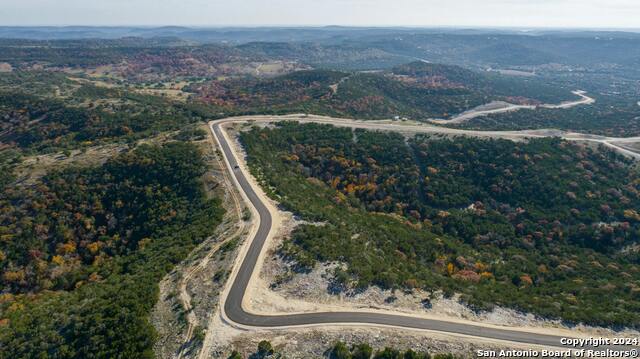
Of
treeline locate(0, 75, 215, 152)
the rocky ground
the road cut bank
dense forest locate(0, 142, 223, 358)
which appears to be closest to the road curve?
the rocky ground

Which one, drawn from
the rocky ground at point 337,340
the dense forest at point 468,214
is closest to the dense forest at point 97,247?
the rocky ground at point 337,340

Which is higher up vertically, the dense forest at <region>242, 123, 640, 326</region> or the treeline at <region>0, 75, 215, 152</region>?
the treeline at <region>0, 75, 215, 152</region>

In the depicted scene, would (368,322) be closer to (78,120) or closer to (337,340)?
(337,340)

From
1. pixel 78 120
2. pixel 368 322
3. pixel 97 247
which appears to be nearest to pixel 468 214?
pixel 368 322

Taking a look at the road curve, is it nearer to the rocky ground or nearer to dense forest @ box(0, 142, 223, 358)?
the rocky ground

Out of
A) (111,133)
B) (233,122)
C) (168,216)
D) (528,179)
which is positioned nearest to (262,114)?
(233,122)

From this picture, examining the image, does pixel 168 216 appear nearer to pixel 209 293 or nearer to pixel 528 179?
pixel 209 293

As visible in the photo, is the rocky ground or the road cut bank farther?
the road cut bank
